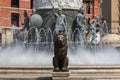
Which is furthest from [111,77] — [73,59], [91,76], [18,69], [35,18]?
[35,18]

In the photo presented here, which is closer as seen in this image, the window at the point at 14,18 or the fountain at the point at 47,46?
the fountain at the point at 47,46

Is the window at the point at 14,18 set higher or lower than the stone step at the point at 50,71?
higher

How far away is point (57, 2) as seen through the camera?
23.0 meters

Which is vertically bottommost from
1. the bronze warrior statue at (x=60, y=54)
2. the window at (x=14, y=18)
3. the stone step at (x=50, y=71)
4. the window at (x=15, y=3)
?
the stone step at (x=50, y=71)

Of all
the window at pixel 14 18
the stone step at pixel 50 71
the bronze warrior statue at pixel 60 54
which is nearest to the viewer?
the bronze warrior statue at pixel 60 54

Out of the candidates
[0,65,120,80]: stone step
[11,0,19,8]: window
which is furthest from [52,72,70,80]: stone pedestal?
[11,0,19,8]: window

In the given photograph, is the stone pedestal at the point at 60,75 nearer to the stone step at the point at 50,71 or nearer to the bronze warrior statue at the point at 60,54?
the bronze warrior statue at the point at 60,54

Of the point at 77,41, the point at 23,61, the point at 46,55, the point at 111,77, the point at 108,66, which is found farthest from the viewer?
the point at 77,41

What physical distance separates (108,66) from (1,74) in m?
4.21

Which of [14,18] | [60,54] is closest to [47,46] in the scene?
[60,54]

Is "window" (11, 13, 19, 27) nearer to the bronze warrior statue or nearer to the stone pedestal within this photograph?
the bronze warrior statue

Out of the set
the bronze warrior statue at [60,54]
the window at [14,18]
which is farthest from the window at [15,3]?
the bronze warrior statue at [60,54]

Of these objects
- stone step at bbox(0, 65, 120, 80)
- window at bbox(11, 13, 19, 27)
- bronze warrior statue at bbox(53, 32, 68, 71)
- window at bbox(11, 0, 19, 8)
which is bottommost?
stone step at bbox(0, 65, 120, 80)

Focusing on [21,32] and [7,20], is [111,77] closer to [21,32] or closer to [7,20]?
Result: [21,32]
